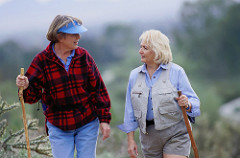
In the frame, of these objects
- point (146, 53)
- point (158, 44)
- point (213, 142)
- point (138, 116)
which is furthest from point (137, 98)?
point (213, 142)

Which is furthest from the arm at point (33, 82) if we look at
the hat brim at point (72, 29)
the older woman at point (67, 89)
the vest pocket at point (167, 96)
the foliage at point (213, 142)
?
the foliage at point (213, 142)

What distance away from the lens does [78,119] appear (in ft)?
11.5

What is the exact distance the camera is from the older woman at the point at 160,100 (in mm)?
3504

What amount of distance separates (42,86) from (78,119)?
427mm

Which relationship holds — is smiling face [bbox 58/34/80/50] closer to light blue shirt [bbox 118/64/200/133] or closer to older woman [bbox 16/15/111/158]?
older woman [bbox 16/15/111/158]

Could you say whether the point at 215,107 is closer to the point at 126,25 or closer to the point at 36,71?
the point at 36,71

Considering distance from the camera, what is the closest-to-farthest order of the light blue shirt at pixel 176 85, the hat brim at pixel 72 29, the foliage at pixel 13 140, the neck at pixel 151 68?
the hat brim at pixel 72 29
the light blue shirt at pixel 176 85
the neck at pixel 151 68
the foliage at pixel 13 140

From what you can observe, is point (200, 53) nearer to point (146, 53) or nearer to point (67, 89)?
point (146, 53)

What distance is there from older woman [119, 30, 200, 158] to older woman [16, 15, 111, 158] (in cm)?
34

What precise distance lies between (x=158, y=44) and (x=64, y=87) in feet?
2.93

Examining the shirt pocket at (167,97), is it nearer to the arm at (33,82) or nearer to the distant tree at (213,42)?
the arm at (33,82)

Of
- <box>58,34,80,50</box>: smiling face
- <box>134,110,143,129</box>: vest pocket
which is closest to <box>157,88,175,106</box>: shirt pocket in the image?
<box>134,110,143,129</box>: vest pocket

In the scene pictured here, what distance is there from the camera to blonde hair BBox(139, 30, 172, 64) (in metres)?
3.54

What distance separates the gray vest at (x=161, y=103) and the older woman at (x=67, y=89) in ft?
1.03
